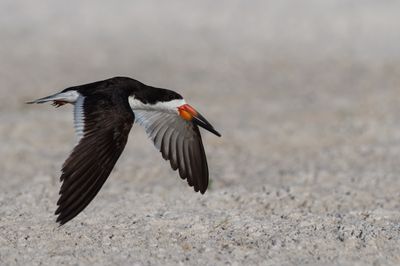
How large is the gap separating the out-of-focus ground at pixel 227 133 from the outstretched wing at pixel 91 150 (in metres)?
0.36

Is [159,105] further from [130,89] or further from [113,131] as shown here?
[113,131]

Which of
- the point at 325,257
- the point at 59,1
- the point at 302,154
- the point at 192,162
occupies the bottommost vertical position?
the point at 59,1

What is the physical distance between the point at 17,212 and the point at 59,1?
1333 centimetres

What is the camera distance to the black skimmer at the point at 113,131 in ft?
19.0

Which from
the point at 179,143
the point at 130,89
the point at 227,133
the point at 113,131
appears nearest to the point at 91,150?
the point at 113,131

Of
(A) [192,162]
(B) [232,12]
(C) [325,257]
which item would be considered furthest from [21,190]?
(B) [232,12]

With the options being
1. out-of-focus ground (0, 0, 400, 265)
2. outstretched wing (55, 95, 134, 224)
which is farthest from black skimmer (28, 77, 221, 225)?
out-of-focus ground (0, 0, 400, 265)

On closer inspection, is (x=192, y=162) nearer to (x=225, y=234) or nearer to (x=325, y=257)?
(x=225, y=234)

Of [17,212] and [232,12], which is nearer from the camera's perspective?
[17,212]

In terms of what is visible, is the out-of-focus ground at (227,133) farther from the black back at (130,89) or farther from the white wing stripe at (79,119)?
the black back at (130,89)

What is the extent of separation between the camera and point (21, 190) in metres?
8.21

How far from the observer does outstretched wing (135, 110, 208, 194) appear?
7230mm

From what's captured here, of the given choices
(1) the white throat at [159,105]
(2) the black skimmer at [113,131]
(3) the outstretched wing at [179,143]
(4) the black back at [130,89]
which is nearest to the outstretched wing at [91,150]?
(2) the black skimmer at [113,131]

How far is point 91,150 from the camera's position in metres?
6.02
